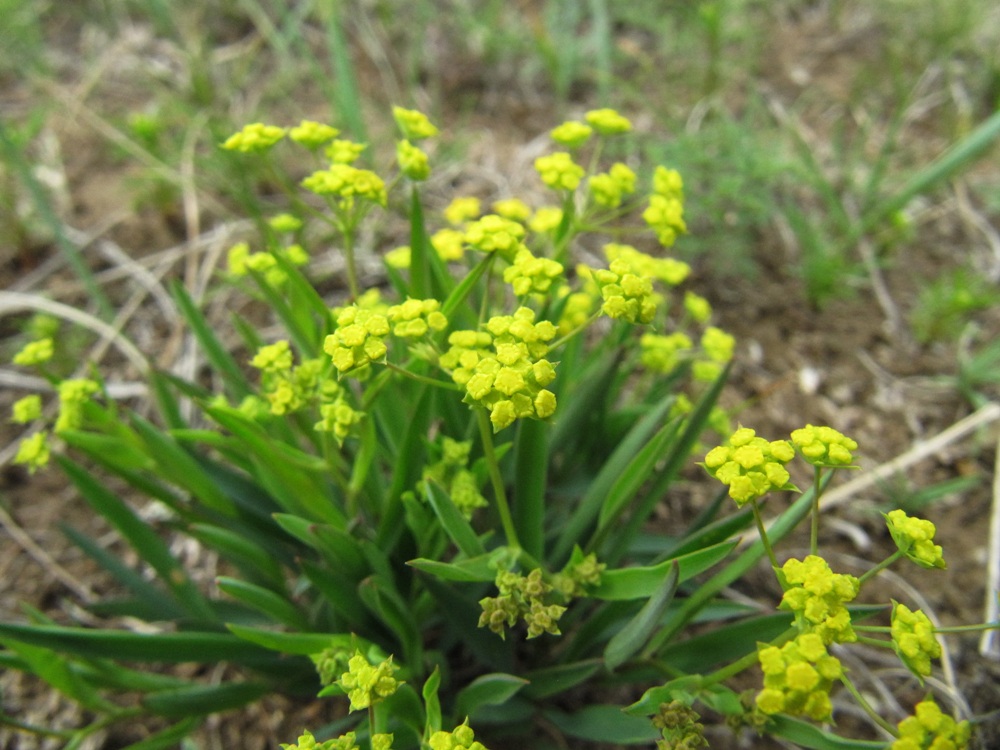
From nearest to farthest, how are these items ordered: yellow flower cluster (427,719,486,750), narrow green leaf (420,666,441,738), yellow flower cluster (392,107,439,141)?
yellow flower cluster (427,719,486,750) → narrow green leaf (420,666,441,738) → yellow flower cluster (392,107,439,141)

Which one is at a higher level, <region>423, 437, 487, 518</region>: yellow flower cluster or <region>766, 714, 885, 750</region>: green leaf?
<region>423, 437, 487, 518</region>: yellow flower cluster

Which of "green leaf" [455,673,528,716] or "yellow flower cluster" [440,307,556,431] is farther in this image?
"green leaf" [455,673,528,716]

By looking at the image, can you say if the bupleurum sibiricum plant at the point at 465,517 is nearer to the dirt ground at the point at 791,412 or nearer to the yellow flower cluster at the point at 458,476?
the yellow flower cluster at the point at 458,476

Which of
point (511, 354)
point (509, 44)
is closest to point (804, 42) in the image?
point (509, 44)

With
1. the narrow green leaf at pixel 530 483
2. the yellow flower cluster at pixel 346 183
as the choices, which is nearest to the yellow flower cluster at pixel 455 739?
the narrow green leaf at pixel 530 483

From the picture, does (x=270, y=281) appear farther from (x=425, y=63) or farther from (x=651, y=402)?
(x=425, y=63)

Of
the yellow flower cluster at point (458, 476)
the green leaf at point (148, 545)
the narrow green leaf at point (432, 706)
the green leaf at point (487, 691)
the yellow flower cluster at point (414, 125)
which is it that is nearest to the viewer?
the narrow green leaf at point (432, 706)

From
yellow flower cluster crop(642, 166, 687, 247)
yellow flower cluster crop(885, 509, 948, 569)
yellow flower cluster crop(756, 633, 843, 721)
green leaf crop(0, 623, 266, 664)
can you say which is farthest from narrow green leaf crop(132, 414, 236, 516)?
yellow flower cluster crop(885, 509, 948, 569)

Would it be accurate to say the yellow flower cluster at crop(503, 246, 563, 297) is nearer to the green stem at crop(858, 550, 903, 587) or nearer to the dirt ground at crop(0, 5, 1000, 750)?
the green stem at crop(858, 550, 903, 587)
